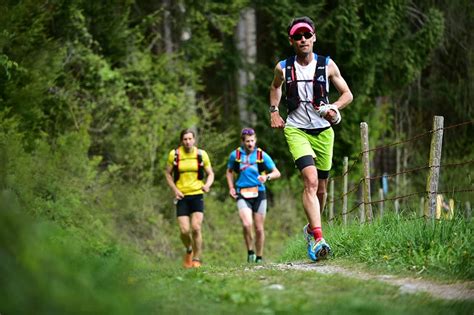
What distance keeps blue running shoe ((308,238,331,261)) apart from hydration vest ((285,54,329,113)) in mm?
1430

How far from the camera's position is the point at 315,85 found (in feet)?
30.6

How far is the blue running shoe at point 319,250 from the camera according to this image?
9109mm

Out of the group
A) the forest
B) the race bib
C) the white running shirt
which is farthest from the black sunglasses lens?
the forest

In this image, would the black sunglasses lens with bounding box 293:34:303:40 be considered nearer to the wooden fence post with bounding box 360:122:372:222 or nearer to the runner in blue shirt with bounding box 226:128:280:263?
the wooden fence post with bounding box 360:122:372:222

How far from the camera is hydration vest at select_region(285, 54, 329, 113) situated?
9.32 meters

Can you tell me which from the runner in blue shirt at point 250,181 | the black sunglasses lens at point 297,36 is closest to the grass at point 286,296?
the black sunglasses lens at point 297,36

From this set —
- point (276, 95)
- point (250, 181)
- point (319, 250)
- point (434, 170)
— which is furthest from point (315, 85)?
point (250, 181)

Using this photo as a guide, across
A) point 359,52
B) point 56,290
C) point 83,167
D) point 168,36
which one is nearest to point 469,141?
point 359,52

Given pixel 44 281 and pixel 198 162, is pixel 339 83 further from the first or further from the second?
pixel 44 281

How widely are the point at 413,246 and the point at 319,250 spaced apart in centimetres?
109

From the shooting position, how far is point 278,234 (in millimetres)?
24281

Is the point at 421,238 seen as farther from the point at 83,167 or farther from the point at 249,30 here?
the point at 249,30

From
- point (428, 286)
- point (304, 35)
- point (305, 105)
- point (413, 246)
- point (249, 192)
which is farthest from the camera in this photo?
point (249, 192)

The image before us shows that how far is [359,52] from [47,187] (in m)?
9.26
